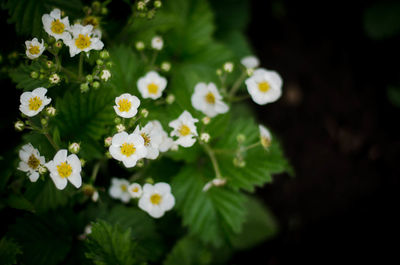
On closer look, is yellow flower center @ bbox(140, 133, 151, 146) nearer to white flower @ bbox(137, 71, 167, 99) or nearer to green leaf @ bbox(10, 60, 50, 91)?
white flower @ bbox(137, 71, 167, 99)

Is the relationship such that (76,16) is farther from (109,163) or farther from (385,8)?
(385,8)

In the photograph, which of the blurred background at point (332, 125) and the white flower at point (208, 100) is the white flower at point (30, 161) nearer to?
the white flower at point (208, 100)

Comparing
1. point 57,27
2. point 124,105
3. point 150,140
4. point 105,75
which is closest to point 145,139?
point 150,140

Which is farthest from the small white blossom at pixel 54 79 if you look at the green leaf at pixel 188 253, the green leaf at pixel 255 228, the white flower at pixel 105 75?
the green leaf at pixel 255 228

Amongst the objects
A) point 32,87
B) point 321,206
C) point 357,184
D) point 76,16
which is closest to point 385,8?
point 357,184

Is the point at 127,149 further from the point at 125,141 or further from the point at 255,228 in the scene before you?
the point at 255,228

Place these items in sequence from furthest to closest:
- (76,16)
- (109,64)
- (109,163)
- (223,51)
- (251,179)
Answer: (223,51) → (109,163) → (251,179) → (76,16) → (109,64)

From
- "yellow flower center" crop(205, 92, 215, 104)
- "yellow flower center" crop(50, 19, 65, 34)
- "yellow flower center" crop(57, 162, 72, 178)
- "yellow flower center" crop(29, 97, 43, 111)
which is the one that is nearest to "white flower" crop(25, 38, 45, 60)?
"yellow flower center" crop(50, 19, 65, 34)
